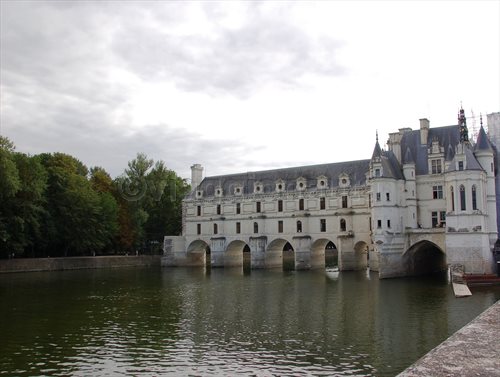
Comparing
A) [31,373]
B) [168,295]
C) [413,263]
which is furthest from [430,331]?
[413,263]

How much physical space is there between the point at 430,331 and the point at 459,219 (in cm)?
2001

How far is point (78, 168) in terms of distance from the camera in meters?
66.6

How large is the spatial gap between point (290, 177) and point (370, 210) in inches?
477

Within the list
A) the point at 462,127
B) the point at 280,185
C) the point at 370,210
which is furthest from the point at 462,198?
the point at 280,185

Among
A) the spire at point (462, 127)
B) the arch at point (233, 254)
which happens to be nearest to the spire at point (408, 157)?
the spire at point (462, 127)

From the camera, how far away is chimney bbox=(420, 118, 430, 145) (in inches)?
1817

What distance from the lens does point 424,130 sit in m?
46.3

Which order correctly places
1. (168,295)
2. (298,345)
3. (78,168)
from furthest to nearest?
(78,168)
(168,295)
(298,345)

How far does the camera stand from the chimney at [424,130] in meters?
46.2

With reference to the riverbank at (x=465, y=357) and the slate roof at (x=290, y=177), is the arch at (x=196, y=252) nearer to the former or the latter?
the slate roof at (x=290, y=177)

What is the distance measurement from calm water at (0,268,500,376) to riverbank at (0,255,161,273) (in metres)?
16.1

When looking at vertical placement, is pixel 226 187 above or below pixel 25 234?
above

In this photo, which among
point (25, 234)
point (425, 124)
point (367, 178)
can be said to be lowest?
point (25, 234)

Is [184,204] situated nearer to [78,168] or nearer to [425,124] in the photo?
[78,168]
